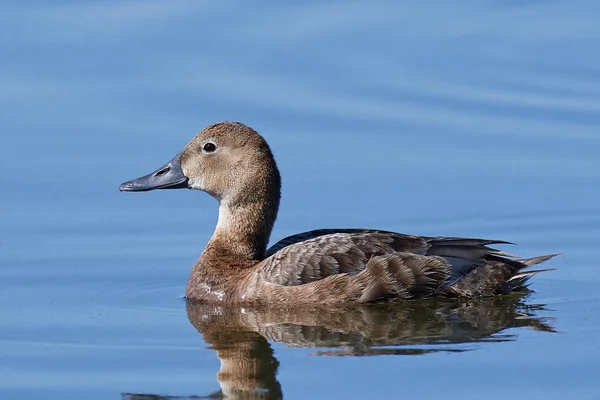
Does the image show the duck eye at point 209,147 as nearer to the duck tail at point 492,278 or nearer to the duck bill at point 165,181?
the duck bill at point 165,181

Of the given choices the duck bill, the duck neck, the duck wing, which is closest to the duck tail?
the duck wing

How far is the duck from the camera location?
390 inches

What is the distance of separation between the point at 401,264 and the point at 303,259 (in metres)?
0.70

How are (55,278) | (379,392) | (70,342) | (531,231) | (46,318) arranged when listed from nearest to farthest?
1. (379,392)
2. (70,342)
3. (46,318)
4. (55,278)
5. (531,231)

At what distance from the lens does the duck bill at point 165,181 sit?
1084cm

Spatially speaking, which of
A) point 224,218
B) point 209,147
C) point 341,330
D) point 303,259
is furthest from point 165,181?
point 341,330

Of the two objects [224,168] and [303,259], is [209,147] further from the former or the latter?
[303,259]

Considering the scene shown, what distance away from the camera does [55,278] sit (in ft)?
34.9

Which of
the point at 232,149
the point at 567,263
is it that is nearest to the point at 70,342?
the point at 232,149

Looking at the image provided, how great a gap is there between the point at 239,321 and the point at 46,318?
1350mm

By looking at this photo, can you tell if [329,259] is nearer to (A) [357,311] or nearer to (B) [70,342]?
(A) [357,311]

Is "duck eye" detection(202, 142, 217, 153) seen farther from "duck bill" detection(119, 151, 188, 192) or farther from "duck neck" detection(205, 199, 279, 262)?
"duck neck" detection(205, 199, 279, 262)

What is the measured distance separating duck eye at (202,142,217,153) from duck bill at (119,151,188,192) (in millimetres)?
229

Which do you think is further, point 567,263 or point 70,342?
point 567,263
